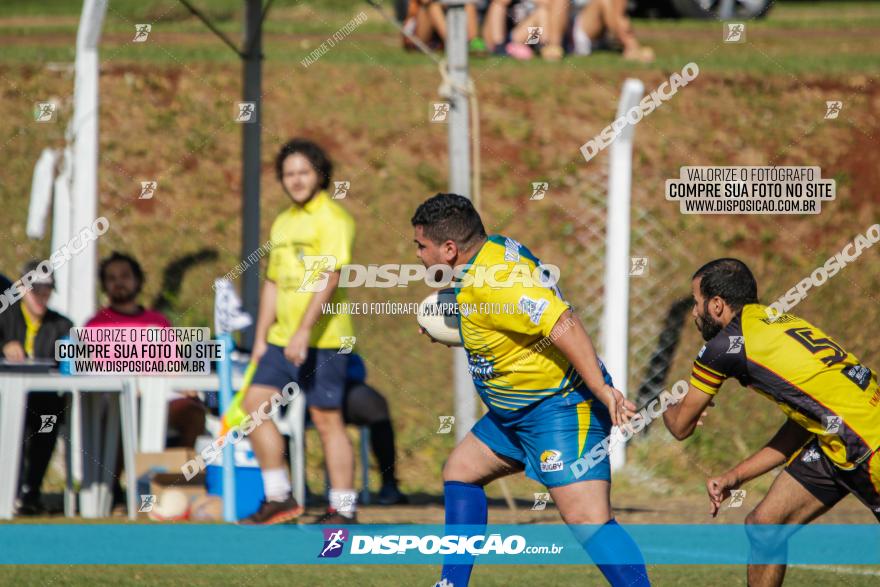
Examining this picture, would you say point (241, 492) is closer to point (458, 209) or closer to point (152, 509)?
point (152, 509)

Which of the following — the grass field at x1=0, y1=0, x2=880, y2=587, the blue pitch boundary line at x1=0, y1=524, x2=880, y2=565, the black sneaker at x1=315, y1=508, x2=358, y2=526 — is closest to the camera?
the blue pitch boundary line at x1=0, y1=524, x2=880, y2=565

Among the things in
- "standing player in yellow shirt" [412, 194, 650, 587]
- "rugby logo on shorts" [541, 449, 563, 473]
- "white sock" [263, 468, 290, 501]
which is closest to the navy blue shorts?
"white sock" [263, 468, 290, 501]

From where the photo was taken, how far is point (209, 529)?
730cm

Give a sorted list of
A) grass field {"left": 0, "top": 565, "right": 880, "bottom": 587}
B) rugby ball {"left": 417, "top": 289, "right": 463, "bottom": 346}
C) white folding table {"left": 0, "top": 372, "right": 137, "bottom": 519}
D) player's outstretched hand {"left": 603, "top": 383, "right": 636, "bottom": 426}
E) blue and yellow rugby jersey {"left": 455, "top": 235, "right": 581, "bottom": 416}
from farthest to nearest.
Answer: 1. white folding table {"left": 0, "top": 372, "right": 137, "bottom": 519}
2. grass field {"left": 0, "top": 565, "right": 880, "bottom": 587}
3. rugby ball {"left": 417, "top": 289, "right": 463, "bottom": 346}
4. blue and yellow rugby jersey {"left": 455, "top": 235, "right": 581, "bottom": 416}
5. player's outstretched hand {"left": 603, "top": 383, "right": 636, "bottom": 426}

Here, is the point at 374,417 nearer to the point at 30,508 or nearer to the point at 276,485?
the point at 276,485

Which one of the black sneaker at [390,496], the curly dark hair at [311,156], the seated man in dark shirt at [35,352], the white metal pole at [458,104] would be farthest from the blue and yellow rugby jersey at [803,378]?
the seated man in dark shirt at [35,352]

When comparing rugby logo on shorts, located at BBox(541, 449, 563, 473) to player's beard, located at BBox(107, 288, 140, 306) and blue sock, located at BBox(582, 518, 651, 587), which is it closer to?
blue sock, located at BBox(582, 518, 651, 587)

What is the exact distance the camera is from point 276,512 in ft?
24.9

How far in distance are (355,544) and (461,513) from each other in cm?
109

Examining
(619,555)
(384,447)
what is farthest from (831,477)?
(384,447)

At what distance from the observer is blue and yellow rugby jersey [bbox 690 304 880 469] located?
17.5 feet

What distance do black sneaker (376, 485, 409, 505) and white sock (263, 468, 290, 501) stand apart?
1.04 meters

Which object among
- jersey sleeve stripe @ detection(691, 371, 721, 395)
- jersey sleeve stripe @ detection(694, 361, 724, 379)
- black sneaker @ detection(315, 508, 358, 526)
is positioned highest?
jersey sleeve stripe @ detection(694, 361, 724, 379)

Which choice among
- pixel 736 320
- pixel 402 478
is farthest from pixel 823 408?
pixel 402 478
